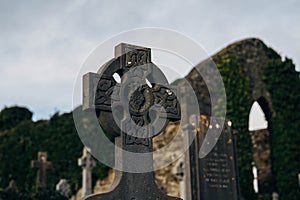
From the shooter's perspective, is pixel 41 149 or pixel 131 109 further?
pixel 41 149

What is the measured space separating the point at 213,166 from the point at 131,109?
5.45m

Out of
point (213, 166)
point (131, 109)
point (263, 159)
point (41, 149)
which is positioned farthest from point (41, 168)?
point (131, 109)

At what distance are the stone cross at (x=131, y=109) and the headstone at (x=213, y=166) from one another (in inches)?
188

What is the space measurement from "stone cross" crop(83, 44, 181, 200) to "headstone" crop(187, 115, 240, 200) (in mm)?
4782

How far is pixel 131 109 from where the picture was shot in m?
5.16

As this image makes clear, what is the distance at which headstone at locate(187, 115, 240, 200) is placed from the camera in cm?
998

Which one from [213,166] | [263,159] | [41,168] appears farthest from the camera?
[263,159]

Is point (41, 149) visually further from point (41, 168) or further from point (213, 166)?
point (213, 166)

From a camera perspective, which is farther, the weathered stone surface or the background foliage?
the background foliage

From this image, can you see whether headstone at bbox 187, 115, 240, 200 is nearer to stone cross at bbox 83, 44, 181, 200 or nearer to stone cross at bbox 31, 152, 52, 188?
stone cross at bbox 83, 44, 181, 200

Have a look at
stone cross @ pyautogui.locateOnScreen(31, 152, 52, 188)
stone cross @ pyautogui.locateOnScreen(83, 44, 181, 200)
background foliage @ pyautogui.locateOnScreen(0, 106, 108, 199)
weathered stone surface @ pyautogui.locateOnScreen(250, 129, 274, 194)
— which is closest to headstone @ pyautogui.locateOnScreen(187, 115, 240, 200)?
stone cross @ pyautogui.locateOnScreen(83, 44, 181, 200)

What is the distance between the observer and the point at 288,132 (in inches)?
608

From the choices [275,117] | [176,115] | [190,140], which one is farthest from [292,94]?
[176,115]

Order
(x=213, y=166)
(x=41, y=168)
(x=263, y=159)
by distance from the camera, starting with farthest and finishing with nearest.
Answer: (x=263, y=159), (x=41, y=168), (x=213, y=166)
